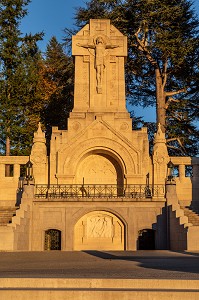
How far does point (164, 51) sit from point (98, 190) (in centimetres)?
1513

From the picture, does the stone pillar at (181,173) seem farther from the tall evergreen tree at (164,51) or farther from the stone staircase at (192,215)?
the tall evergreen tree at (164,51)

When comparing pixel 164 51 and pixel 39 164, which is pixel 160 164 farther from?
pixel 164 51

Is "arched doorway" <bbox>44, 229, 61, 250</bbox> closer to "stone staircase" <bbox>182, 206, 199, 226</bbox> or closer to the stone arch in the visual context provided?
the stone arch

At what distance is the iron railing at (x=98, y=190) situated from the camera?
30.7 metres

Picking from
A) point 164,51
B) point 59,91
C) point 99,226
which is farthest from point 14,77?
point 99,226

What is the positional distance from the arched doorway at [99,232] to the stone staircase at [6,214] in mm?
3655

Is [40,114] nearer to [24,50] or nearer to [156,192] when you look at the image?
[24,50]

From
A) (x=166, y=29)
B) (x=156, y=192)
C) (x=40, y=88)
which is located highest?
(x=166, y=29)

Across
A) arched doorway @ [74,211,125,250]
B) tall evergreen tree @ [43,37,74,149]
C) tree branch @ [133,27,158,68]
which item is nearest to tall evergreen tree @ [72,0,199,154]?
tree branch @ [133,27,158,68]

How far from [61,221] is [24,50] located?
61.3 ft

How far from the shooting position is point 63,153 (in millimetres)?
31953

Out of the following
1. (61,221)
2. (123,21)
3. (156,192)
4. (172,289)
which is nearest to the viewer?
(172,289)

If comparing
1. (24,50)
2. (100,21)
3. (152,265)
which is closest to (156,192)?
(100,21)

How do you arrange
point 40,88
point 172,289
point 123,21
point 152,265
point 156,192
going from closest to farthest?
1. point 172,289
2. point 152,265
3. point 156,192
4. point 123,21
5. point 40,88
